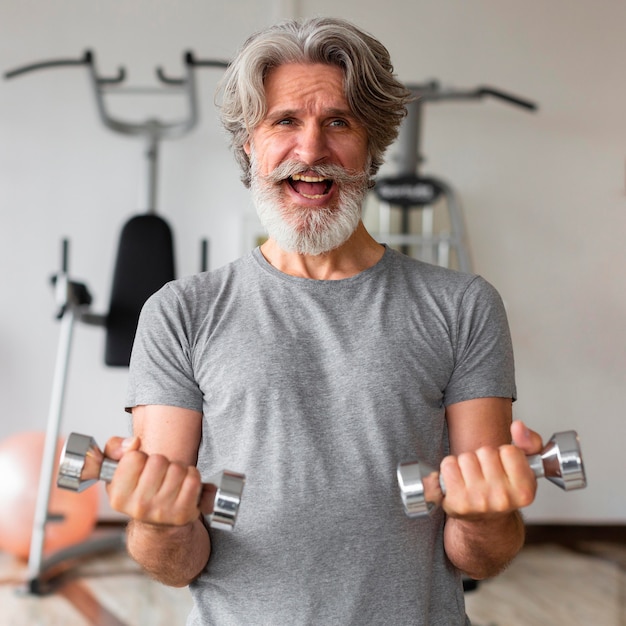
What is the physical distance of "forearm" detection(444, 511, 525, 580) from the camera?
1168 mm

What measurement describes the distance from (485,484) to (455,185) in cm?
297

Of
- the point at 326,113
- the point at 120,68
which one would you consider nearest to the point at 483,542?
the point at 326,113

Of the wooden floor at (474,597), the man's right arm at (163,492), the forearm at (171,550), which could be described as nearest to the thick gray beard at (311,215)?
the man's right arm at (163,492)

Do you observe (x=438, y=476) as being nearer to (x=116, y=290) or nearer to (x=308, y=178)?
(x=308, y=178)

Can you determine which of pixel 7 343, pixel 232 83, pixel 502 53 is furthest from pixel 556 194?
pixel 232 83

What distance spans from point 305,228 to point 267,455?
0.35m

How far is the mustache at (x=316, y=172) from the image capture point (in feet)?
4.25

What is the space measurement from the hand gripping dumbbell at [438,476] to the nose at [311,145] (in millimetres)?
506

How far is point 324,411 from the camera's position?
1.20 m

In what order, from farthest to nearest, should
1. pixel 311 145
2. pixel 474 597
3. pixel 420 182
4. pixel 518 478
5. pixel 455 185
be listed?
pixel 455 185, pixel 420 182, pixel 474 597, pixel 311 145, pixel 518 478

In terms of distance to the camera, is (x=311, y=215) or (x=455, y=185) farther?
(x=455, y=185)

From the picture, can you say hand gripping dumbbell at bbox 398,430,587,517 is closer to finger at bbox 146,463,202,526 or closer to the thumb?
the thumb

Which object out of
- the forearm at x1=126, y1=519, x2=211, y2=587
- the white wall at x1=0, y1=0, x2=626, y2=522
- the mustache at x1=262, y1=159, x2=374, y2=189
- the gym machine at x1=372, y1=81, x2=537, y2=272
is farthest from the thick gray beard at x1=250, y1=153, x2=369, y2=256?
the white wall at x1=0, y1=0, x2=626, y2=522

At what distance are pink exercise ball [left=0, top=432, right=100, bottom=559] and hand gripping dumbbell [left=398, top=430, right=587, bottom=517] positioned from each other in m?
2.37
